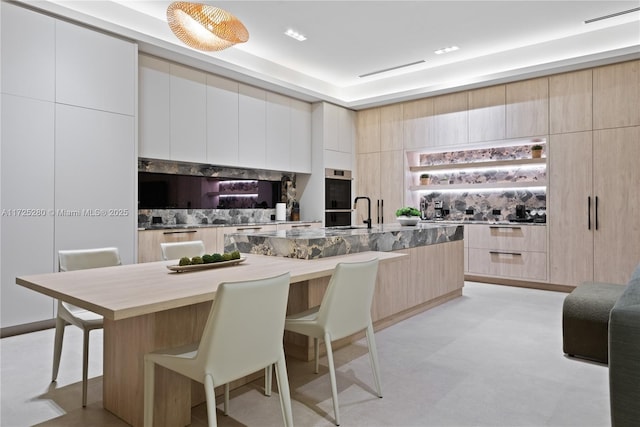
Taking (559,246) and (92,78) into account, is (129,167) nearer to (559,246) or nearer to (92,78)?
(92,78)

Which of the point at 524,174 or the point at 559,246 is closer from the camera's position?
the point at 559,246

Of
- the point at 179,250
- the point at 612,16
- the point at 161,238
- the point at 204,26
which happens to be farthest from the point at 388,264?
the point at 612,16

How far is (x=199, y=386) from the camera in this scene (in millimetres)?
2225

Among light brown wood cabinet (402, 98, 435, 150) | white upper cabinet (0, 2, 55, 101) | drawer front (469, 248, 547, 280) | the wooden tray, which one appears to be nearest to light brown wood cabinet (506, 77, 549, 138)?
light brown wood cabinet (402, 98, 435, 150)

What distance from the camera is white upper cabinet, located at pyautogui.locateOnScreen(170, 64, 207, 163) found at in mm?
4759

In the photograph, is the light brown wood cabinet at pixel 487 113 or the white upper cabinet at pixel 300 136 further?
the white upper cabinet at pixel 300 136

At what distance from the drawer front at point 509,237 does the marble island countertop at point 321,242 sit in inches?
75.6

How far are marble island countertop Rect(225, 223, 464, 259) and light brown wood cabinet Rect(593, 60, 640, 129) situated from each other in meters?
2.70

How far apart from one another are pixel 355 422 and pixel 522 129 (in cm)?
474

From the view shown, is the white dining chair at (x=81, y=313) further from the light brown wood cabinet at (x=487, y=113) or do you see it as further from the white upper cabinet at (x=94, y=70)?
the light brown wood cabinet at (x=487, y=113)

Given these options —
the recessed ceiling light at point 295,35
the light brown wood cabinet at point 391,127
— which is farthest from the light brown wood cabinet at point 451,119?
the recessed ceiling light at point 295,35

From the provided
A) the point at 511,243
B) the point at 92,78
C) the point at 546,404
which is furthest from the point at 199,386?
the point at 511,243

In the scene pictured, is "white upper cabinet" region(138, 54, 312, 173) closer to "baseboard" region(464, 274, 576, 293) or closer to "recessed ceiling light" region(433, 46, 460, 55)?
"recessed ceiling light" region(433, 46, 460, 55)

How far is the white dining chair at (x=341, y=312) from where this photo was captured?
2031mm
